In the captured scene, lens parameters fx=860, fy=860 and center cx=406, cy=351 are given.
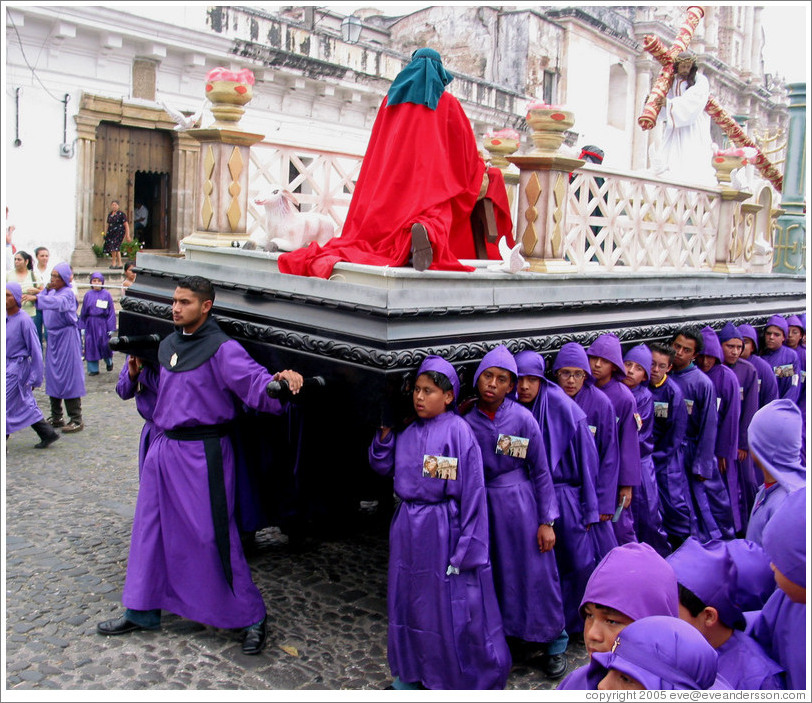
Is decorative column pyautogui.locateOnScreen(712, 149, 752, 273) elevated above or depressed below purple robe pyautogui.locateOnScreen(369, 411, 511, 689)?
above

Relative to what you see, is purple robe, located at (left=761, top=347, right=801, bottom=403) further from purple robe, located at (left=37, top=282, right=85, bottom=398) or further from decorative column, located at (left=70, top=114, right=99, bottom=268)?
decorative column, located at (left=70, top=114, right=99, bottom=268)

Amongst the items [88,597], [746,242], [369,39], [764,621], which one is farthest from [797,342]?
[369,39]

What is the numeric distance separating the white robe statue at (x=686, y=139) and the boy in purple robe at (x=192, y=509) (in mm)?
5126

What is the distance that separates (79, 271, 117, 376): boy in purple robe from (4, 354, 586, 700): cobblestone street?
4.90m

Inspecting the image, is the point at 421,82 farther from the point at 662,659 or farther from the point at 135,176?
the point at 135,176

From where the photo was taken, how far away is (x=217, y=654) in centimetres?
419

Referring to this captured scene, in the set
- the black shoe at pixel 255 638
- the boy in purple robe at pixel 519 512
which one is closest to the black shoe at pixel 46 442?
the black shoe at pixel 255 638

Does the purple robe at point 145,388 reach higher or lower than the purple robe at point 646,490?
higher

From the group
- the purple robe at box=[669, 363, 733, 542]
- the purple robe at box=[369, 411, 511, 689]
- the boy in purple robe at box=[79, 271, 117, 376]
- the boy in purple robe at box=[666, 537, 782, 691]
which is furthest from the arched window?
the boy in purple robe at box=[666, 537, 782, 691]

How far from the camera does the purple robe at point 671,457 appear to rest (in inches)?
228

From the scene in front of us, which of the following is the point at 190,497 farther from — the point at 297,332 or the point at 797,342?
the point at 797,342

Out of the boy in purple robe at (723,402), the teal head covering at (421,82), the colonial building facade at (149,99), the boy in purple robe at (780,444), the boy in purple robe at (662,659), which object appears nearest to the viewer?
the boy in purple robe at (662,659)

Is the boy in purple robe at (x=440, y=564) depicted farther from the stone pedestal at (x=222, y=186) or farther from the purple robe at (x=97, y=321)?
the purple robe at (x=97, y=321)

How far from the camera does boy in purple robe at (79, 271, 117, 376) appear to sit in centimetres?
1152
